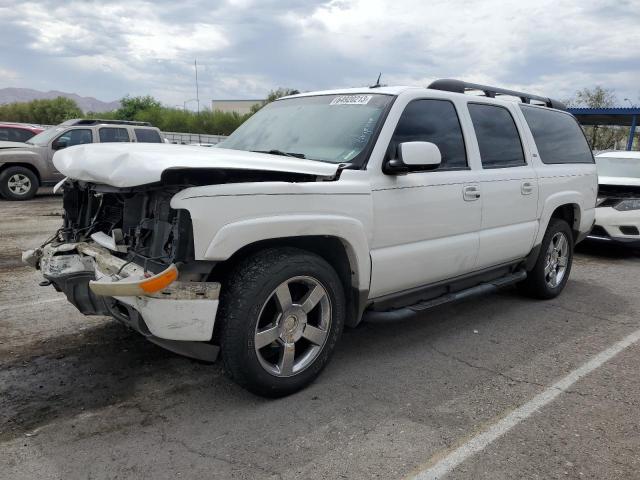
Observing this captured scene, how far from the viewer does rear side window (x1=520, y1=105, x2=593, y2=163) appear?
5.24 meters

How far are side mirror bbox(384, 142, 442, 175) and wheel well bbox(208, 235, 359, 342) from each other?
0.62m

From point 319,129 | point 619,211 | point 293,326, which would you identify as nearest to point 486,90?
point 319,129

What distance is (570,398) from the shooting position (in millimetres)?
3422

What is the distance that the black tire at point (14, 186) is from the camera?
1237 cm

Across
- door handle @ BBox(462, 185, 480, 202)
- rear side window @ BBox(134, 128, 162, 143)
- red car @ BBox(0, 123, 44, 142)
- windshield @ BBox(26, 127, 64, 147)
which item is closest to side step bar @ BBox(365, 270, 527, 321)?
door handle @ BBox(462, 185, 480, 202)

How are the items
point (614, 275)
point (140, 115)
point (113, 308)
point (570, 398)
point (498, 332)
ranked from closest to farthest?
point (113, 308) → point (570, 398) → point (498, 332) → point (614, 275) → point (140, 115)

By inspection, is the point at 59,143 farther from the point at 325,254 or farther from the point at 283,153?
the point at 325,254

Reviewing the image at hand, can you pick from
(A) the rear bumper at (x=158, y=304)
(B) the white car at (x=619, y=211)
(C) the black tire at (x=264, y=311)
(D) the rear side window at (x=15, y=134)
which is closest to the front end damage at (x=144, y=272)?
(A) the rear bumper at (x=158, y=304)

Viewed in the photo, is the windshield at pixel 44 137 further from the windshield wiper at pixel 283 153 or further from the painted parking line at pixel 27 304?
the windshield wiper at pixel 283 153

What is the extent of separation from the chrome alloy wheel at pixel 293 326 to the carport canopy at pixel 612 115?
2088 cm

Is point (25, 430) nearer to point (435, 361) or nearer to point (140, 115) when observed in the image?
point (435, 361)

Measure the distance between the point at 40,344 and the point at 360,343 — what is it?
7.89 feet

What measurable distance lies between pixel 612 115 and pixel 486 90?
21352 millimetres

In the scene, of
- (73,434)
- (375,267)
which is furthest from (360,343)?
(73,434)
